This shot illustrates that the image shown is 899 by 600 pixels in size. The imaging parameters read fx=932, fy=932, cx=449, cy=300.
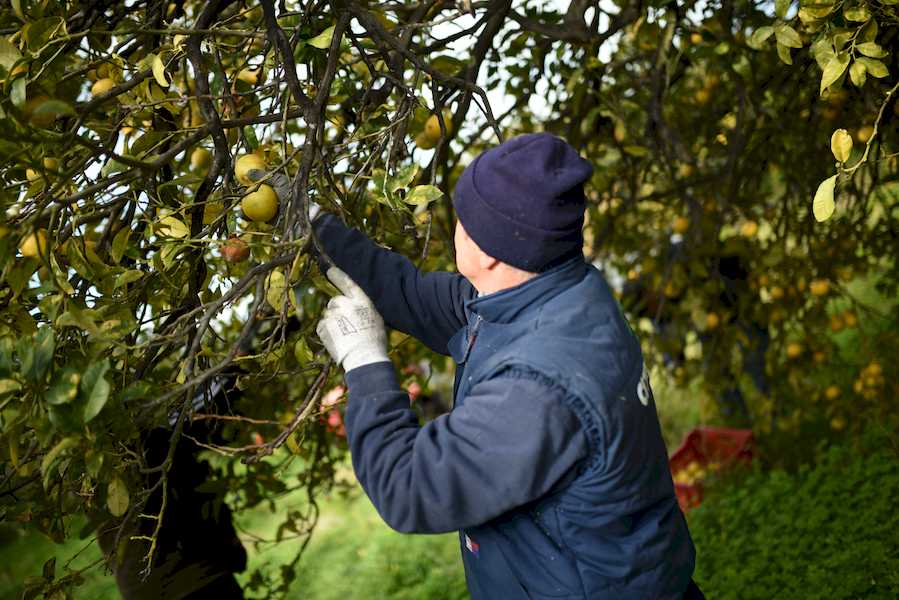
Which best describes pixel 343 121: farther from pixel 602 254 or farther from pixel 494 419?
pixel 602 254

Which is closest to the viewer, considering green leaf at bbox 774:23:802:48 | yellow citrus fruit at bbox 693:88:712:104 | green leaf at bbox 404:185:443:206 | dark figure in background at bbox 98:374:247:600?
green leaf at bbox 404:185:443:206

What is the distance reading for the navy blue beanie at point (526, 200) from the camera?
1460mm

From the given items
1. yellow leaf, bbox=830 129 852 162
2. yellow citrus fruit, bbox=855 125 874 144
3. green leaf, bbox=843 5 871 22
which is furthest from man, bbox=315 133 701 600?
yellow citrus fruit, bbox=855 125 874 144

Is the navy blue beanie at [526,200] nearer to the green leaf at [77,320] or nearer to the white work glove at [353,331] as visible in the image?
the white work glove at [353,331]

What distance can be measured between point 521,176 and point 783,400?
11.6 ft

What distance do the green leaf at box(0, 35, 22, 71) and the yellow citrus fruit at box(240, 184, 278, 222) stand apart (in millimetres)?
429

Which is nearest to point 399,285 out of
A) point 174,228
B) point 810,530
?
point 174,228

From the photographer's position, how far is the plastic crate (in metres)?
4.71

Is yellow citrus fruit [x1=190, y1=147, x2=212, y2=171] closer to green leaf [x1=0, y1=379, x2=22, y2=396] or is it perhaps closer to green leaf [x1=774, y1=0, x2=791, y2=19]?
green leaf [x1=0, y1=379, x2=22, y2=396]

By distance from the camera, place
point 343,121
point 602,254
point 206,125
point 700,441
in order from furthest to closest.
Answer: point 700,441 < point 602,254 < point 343,121 < point 206,125

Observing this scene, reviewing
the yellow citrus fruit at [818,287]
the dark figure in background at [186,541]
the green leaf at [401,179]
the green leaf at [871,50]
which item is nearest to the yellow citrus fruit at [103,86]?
the green leaf at [401,179]

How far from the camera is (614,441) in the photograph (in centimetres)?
142

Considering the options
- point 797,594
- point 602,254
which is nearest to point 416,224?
point 797,594

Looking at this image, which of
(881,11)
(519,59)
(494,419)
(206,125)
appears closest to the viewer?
(494,419)
